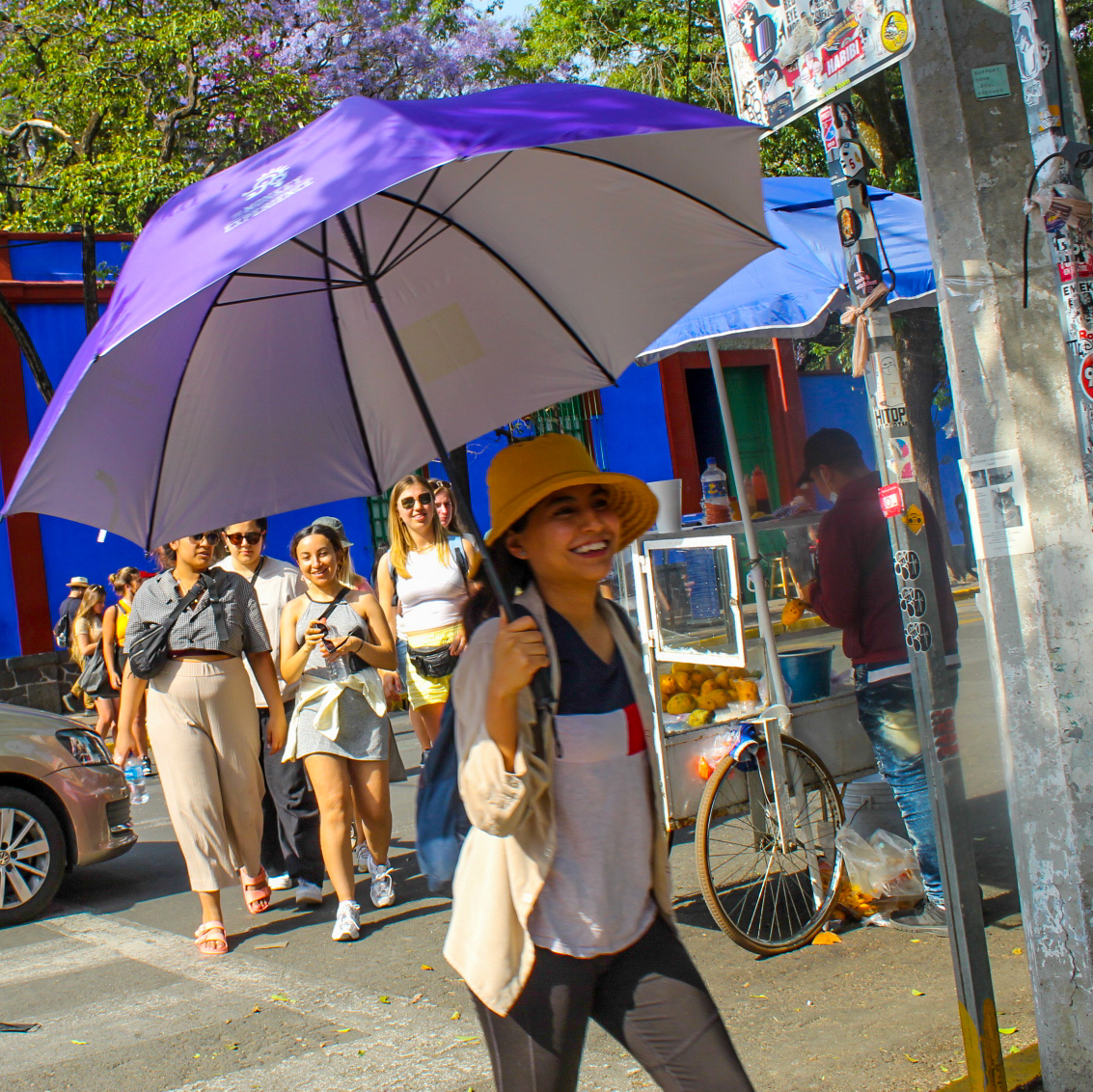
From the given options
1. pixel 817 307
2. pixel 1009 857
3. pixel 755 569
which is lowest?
pixel 1009 857

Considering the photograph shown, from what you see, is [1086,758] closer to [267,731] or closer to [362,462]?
[362,462]

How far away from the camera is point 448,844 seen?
2.38 meters

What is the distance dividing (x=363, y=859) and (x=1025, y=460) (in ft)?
15.1

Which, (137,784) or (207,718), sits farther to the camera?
(137,784)

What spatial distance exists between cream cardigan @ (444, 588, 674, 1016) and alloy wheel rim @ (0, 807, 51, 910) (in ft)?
15.9

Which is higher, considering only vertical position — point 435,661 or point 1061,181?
point 1061,181

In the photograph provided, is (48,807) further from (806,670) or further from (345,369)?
(345,369)

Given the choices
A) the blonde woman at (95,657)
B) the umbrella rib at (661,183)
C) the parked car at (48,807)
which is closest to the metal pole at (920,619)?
the umbrella rib at (661,183)

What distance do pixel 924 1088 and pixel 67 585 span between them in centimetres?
1553

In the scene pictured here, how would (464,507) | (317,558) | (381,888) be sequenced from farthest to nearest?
(381,888)
(317,558)
(464,507)

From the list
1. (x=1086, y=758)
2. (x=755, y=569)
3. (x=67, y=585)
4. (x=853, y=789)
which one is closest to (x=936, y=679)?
(x=1086, y=758)

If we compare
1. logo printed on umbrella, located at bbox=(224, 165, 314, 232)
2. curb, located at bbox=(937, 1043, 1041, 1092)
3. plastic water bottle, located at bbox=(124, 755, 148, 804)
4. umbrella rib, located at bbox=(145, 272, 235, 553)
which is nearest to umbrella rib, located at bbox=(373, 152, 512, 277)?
umbrella rib, located at bbox=(145, 272, 235, 553)

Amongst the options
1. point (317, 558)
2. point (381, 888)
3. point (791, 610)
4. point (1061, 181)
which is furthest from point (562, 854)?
point (381, 888)

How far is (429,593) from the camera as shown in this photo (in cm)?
639
